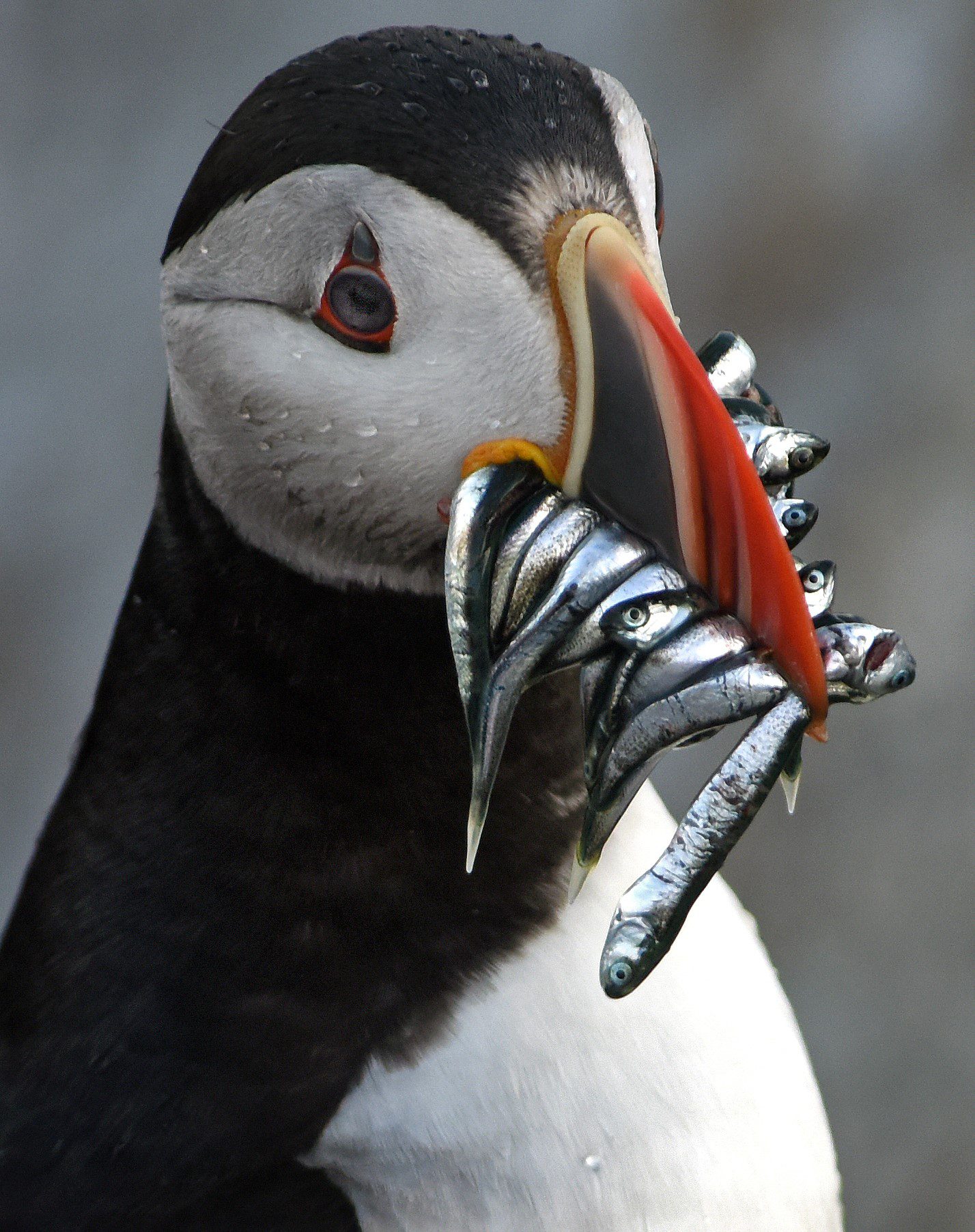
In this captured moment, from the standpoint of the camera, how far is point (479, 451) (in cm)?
94

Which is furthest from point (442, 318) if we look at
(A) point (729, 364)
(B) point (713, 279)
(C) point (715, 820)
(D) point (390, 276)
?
(B) point (713, 279)

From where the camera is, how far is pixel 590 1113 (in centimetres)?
113

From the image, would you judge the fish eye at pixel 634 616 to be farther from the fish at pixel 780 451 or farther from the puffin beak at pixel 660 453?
the fish at pixel 780 451

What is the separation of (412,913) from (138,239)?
2.47 metres

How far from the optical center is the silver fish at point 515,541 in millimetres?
906

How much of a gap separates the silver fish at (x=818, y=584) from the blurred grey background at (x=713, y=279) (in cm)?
198

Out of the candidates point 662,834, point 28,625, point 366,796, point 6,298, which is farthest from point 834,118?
point 366,796

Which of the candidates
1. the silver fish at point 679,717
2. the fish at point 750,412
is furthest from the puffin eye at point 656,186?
the silver fish at point 679,717

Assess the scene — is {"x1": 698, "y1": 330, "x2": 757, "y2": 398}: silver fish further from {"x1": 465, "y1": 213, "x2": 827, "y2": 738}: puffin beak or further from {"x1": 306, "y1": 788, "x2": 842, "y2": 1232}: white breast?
{"x1": 306, "y1": 788, "x2": 842, "y2": 1232}: white breast

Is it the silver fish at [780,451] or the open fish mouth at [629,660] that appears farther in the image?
the silver fish at [780,451]

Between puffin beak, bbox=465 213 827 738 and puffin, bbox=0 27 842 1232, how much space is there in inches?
2.9

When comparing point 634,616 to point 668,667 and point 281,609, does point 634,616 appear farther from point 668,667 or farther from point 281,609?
point 281,609

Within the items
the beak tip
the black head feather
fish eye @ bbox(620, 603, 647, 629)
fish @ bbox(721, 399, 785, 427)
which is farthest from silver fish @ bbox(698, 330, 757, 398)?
the beak tip

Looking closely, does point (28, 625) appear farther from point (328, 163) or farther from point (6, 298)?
point (328, 163)
